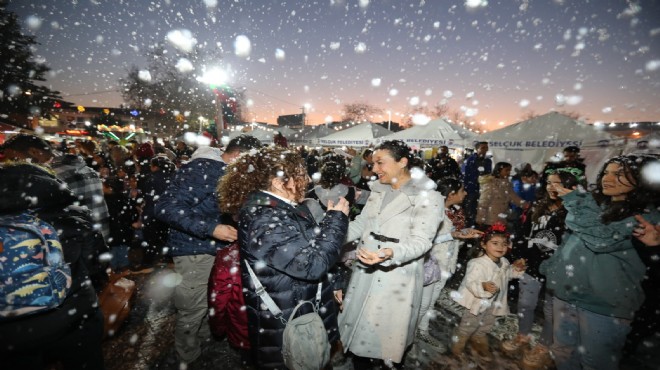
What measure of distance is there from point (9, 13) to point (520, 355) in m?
33.4

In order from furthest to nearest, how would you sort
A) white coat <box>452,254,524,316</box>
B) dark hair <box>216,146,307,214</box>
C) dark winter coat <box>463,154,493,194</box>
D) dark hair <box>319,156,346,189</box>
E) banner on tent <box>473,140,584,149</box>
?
dark winter coat <box>463,154,493,194</box>, banner on tent <box>473,140,584,149</box>, dark hair <box>319,156,346,189</box>, white coat <box>452,254,524,316</box>, dark hair <box>216,146,307,214</box>

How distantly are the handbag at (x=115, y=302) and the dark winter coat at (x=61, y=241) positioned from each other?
4.75 feet

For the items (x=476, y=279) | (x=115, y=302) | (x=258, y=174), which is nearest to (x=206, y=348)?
(x=115, y=302)

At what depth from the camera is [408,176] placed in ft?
9.25

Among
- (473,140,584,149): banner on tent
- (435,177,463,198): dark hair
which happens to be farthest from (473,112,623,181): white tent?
(435,177,463,198): dark hair

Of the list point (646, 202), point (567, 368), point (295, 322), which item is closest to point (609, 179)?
point (646, 202)

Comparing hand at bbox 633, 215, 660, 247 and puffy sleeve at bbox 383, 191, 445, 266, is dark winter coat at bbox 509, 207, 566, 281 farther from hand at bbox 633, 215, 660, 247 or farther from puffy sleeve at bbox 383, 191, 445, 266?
puffy sleeve at bbox 383, 191, 445, 266

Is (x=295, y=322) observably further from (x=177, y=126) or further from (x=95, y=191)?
(x=177, y=126)

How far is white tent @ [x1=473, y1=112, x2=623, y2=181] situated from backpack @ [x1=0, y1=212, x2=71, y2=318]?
1057cm

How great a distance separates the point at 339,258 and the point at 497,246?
2.17 metres

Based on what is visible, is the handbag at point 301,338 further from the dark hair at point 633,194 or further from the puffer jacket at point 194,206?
the dark hair at point 633,194

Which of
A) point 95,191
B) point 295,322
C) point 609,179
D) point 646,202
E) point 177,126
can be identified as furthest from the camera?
point 177,126

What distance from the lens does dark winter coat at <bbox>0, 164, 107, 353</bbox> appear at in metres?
1.59

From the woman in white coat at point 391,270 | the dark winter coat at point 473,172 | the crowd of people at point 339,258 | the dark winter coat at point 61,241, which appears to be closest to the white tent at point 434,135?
the dark winter coat at point 473,172
